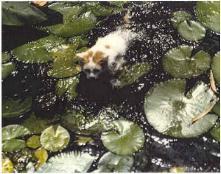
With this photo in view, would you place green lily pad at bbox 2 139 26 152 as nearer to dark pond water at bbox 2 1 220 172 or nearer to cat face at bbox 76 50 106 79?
dark pond water at bbox 2 1 220 172

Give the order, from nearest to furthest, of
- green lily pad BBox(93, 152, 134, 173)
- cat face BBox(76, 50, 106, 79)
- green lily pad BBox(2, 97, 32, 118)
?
green lily pad BBox(93, 152, 134, 173) → green lily pad BBox(2, 97, 32, 118) → cat face BBox(76, 50, 106, 79)

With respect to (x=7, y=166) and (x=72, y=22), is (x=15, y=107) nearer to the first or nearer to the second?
(x=7, y=166)

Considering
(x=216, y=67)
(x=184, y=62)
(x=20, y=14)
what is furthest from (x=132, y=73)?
(x=20, y=14)

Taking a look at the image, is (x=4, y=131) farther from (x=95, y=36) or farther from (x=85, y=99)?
(x=95, y=36)

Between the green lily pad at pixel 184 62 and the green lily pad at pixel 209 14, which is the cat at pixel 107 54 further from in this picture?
the green lily pad at pixel 209 14

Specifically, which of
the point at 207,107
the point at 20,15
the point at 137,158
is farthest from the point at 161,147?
the point at 20,15

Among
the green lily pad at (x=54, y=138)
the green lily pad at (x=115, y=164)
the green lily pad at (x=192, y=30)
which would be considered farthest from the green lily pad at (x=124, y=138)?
the green lily pad at (x=192, y=30)

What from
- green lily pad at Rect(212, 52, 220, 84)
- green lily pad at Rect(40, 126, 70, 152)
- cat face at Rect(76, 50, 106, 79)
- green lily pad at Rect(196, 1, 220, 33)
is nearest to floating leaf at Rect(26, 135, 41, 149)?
green lily pad at Rect(40, 126, 70, 152)
